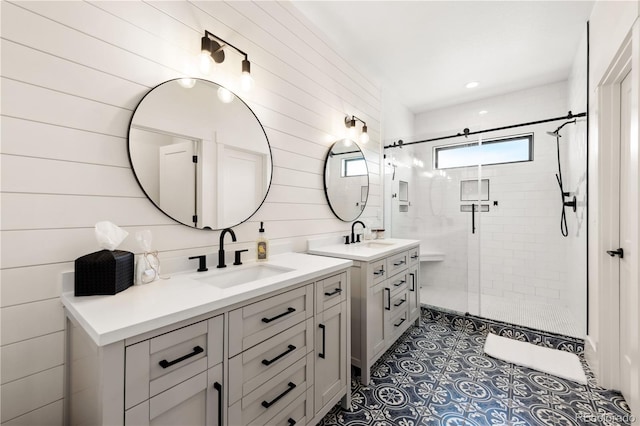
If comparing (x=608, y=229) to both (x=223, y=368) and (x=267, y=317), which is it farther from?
(x=223, y=368)

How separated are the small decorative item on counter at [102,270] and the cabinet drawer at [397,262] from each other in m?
1.76

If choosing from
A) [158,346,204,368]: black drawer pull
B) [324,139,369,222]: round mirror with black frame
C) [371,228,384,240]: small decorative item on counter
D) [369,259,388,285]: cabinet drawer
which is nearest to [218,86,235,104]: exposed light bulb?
[324,139,369,222]: round mirror with black frame

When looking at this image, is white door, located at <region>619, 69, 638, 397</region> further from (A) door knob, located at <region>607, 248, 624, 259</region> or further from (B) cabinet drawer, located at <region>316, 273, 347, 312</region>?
(B) cabinet drawer, located at <region>316, 273, 347, 312</region>

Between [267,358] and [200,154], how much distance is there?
1.10 meters

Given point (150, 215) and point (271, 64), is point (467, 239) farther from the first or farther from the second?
point (150, 215)

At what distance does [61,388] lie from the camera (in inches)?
40.0

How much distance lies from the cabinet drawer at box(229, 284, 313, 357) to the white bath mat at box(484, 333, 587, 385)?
1.97m

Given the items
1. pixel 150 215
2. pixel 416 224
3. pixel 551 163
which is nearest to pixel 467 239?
pixel 416 224

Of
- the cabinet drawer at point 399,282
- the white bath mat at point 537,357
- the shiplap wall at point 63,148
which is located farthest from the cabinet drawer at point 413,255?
the shiplap wall at point 63,148

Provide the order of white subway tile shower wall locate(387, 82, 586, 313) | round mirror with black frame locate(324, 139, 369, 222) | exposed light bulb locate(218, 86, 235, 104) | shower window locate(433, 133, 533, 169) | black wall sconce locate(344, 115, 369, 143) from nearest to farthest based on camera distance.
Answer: exposed light bulb locate(218, 86, 235, 104) → round mirror with black frame locate(324, 139, 369, 222) → black wall sconce locate(344, 115, 369, 143) → shower window locate(433, 133, 533, 169) → white subway tile shower wall locate(387, 82, 586, 313)

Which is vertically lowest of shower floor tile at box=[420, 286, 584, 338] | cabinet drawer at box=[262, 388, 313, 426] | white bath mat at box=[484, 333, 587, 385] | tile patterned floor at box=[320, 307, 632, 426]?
tile patterned floor at box=[320, 307, 632, 426]

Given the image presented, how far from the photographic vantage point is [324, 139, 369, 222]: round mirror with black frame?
2.48 m

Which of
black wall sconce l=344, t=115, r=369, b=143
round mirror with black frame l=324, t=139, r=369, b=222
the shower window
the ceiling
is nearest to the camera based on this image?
the ceiling

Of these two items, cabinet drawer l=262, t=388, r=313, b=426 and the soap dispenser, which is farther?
the soap dispenser
